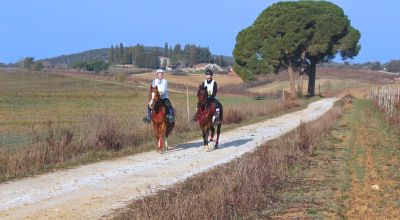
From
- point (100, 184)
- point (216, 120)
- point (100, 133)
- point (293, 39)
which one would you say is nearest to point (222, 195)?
point (100, 184)

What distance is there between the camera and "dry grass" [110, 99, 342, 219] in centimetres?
885

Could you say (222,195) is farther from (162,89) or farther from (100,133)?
(100,133)

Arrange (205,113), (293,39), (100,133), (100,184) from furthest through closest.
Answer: (293,39) < (205,113) < (100,133) < (100,184)

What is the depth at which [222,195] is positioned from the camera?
10031mm

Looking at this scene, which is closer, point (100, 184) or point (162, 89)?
point (100, 184)

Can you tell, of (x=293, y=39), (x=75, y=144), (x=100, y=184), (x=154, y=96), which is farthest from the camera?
(x=293, y=39)

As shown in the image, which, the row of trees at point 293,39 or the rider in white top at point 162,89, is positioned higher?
the row of trees at point 293,39

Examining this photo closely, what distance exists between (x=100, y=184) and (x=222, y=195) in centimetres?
377

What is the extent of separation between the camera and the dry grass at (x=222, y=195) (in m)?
8.85

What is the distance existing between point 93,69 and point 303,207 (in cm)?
14968

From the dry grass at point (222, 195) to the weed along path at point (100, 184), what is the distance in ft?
2.01

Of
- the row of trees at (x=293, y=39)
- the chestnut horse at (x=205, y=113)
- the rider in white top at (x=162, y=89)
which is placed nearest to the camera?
the rider in white top at (x=162, y=89)

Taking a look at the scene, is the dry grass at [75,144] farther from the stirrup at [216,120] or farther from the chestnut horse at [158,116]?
the stirrup at [216,120]

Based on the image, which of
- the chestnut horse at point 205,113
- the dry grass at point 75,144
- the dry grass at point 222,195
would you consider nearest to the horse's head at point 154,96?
the chestnut horse at point 205,113
